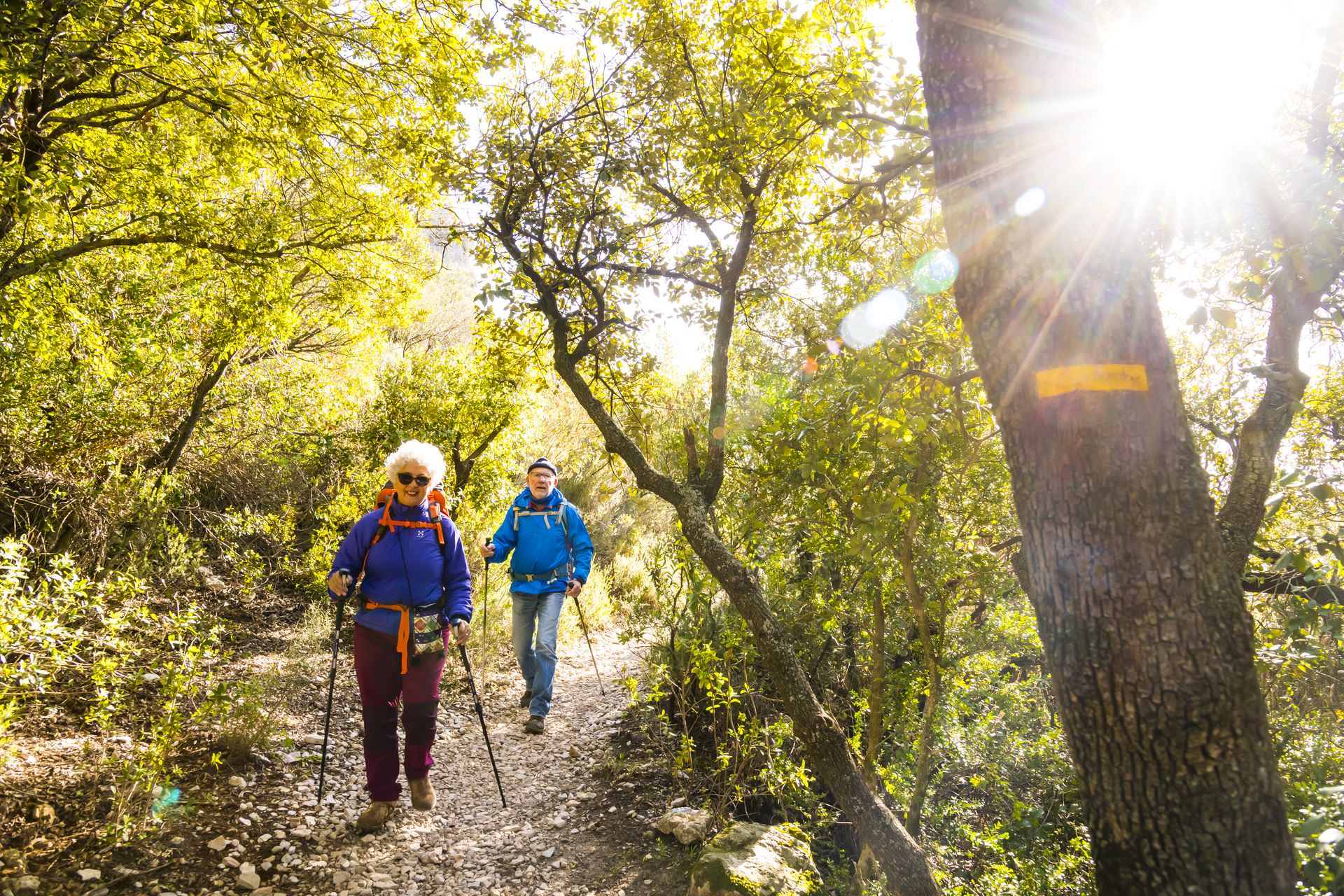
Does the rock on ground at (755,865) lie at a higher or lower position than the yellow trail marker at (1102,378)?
lower

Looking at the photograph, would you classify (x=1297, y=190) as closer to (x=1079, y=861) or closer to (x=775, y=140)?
(x=775, y=140)

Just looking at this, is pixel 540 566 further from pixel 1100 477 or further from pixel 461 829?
pixel 1100 477

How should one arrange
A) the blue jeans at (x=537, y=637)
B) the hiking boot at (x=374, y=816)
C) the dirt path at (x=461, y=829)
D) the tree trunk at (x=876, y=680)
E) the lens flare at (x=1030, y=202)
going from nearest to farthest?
the lens flare at (x=1030, y=202) → the dirt path at (x=461, y=829) → the hiking boot at (x=374, y=816) → the tree trunk at (x=876, y=680) → the blue jeans at (x=537, y=637)

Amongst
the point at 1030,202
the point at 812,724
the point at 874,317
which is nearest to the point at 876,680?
the point at 812,724

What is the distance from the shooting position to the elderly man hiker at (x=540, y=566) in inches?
225

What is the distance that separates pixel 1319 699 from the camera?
534 centimetres

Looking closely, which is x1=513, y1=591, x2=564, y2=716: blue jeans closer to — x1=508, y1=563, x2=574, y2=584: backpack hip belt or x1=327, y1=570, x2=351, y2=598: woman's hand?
x1=508, y1=563, x2=574, y2=584: backpack hip belt

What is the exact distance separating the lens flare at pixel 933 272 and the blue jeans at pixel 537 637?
3.88 m

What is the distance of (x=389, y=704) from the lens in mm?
3660

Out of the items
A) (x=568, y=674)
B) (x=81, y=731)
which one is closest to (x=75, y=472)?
(x=81, y=731)

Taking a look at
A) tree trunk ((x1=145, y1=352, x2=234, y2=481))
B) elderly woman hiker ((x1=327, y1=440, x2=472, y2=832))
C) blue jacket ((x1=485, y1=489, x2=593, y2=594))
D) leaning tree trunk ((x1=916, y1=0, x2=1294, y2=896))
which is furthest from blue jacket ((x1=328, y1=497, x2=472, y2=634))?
tree trunk ((x1=145, y1=352, x2=234, y2=481))

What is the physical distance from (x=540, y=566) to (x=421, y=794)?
216 centimetres

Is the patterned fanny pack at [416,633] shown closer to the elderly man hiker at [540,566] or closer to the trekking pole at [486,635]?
the elderly man hiker at [540,566]

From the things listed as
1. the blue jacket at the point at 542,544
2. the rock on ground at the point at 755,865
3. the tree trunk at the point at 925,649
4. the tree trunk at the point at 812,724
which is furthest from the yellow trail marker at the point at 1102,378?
the blue jacket at the point at 542,544
